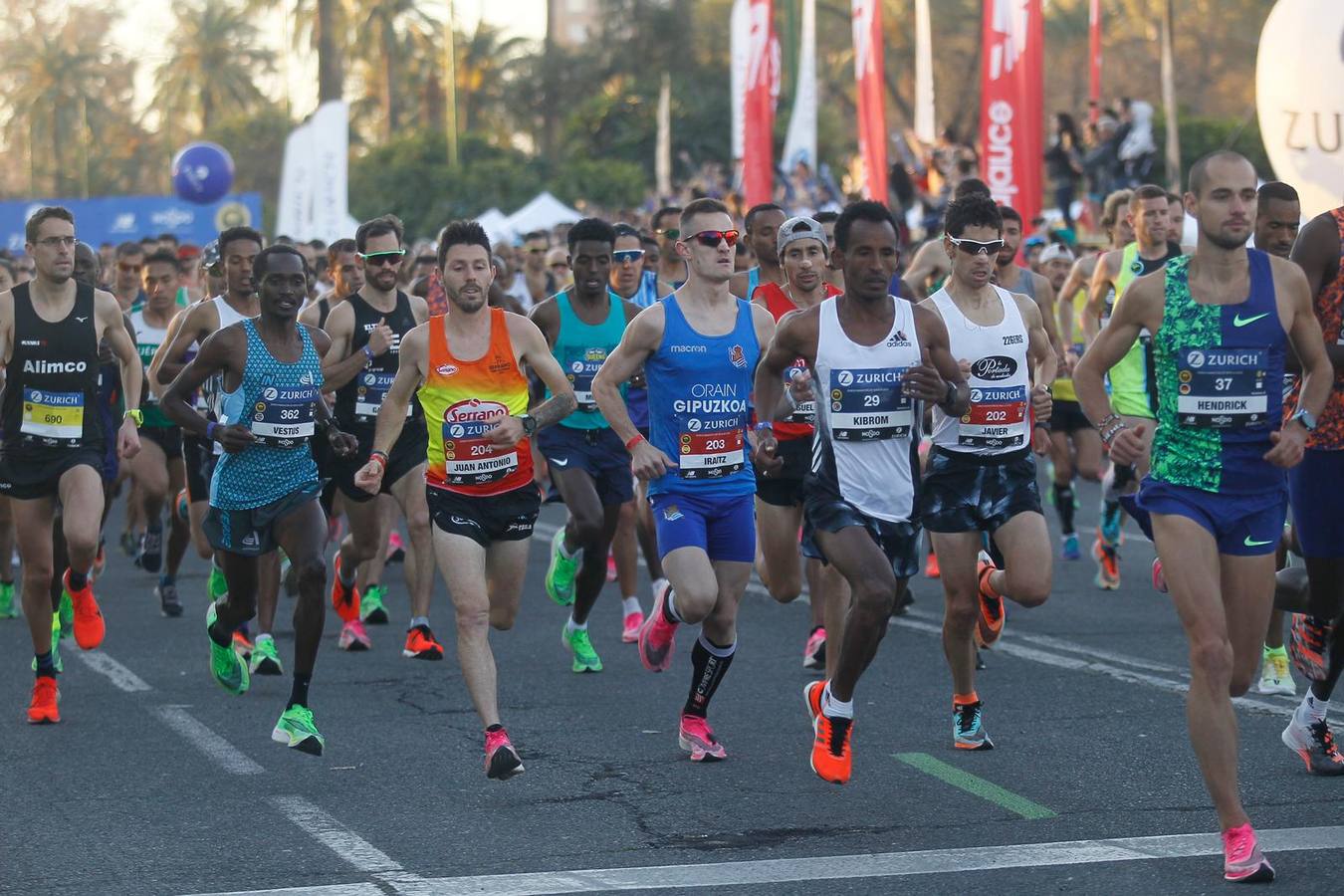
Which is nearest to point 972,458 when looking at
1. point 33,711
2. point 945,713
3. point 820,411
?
point 820,411

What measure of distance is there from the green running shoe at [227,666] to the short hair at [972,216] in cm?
371

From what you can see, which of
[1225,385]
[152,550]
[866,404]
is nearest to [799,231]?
[866,404]

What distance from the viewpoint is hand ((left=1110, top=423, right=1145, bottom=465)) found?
6.63 m

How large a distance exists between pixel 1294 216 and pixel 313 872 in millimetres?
4652

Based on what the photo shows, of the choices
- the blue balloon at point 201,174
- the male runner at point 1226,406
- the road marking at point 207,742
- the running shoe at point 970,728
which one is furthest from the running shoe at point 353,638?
the blue balloon at point 201,174

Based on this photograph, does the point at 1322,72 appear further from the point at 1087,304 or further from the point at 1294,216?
the point at 1294,216

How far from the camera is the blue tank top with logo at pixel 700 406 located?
815 centimetres

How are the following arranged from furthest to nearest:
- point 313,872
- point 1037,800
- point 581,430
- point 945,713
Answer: point 581,430 < point 945,713 < point 1037,800 < point 313,872

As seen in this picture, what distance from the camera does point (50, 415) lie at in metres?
9.47

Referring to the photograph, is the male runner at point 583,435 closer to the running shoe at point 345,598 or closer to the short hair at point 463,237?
the running shoe at point 345,598

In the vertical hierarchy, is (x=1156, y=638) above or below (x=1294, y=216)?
below

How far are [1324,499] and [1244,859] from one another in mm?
1785

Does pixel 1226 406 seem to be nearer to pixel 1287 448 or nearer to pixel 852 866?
pixel 1287 448

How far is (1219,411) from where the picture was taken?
6539mm
